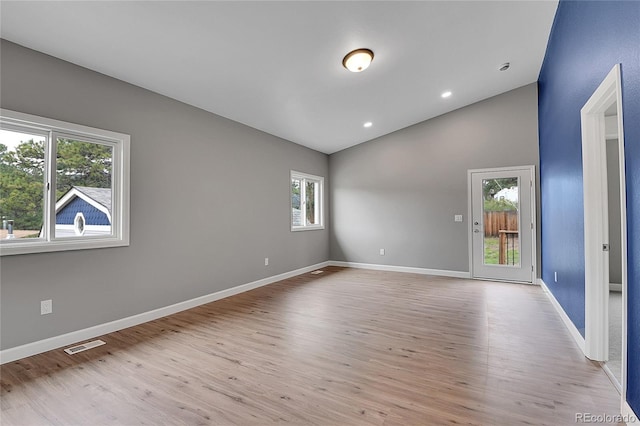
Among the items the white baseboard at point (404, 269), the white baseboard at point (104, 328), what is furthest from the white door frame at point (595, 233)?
the white baseboard at point (104, 328)

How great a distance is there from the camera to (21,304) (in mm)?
2613

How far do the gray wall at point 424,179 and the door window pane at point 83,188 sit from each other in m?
4.75

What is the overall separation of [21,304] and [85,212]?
960 millimetres

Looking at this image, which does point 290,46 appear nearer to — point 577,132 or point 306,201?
point 577,132

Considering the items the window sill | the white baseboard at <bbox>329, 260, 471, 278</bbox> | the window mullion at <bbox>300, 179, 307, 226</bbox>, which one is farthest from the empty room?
the window mullion at <bbox>300, 179, 307, 226</bbox>

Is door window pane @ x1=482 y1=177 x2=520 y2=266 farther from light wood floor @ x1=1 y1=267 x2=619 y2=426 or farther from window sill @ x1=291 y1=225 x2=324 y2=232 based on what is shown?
window sill @ x1=291 y1=225 x2=324 y2=232

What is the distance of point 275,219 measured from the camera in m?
5.60

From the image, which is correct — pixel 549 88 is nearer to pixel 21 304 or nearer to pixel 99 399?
pixel 99 399

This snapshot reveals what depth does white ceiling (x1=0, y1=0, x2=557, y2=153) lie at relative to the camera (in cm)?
249

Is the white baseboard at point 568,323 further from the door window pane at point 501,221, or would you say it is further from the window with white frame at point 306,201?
the window with white frame at point 306,201

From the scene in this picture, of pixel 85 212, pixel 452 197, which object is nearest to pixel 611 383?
pixel 452 197

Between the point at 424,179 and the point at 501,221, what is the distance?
1.56 m

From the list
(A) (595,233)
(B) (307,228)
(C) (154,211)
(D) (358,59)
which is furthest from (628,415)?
(B) (307,228)

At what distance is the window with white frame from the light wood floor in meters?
2.74
